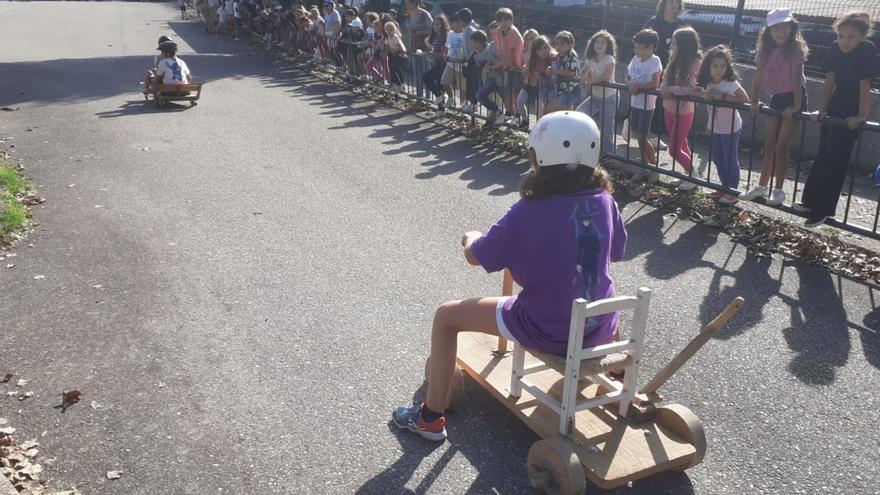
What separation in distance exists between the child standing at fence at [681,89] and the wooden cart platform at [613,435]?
5283 millimetres

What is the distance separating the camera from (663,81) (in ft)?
28.6

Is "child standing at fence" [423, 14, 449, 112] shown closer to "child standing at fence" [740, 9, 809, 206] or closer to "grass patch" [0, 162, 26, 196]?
"child standing at fence" [740, 9, 809, 206]

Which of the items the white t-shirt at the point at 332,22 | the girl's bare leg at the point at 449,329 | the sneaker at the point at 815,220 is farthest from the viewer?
the white t-shirt at the point at 332,22

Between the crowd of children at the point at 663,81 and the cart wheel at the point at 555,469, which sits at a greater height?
the crowd of children at the point at 663,81

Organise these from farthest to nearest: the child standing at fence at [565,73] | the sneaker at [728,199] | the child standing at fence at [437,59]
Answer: the child standing at fence at [437,59] → the child standing at fence at [565,73] → the sneaker at [728,199]

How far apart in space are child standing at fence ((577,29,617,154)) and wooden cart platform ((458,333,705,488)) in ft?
20.6

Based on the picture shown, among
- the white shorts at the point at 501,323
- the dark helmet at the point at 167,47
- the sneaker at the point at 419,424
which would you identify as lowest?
the sneaker at the point at 419,424

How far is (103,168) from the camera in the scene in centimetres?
1010

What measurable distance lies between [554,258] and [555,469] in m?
0.94

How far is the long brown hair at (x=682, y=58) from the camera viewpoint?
27.8ft

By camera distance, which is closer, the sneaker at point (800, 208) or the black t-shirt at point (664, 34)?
the sneaker at point (800, 208)

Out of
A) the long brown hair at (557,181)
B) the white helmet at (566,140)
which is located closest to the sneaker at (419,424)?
the long brown hair at (557,181)

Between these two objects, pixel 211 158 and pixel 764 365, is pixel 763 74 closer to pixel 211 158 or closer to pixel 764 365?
pixel 764 365

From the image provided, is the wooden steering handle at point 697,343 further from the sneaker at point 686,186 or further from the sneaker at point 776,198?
the sneaker at point 686,186
